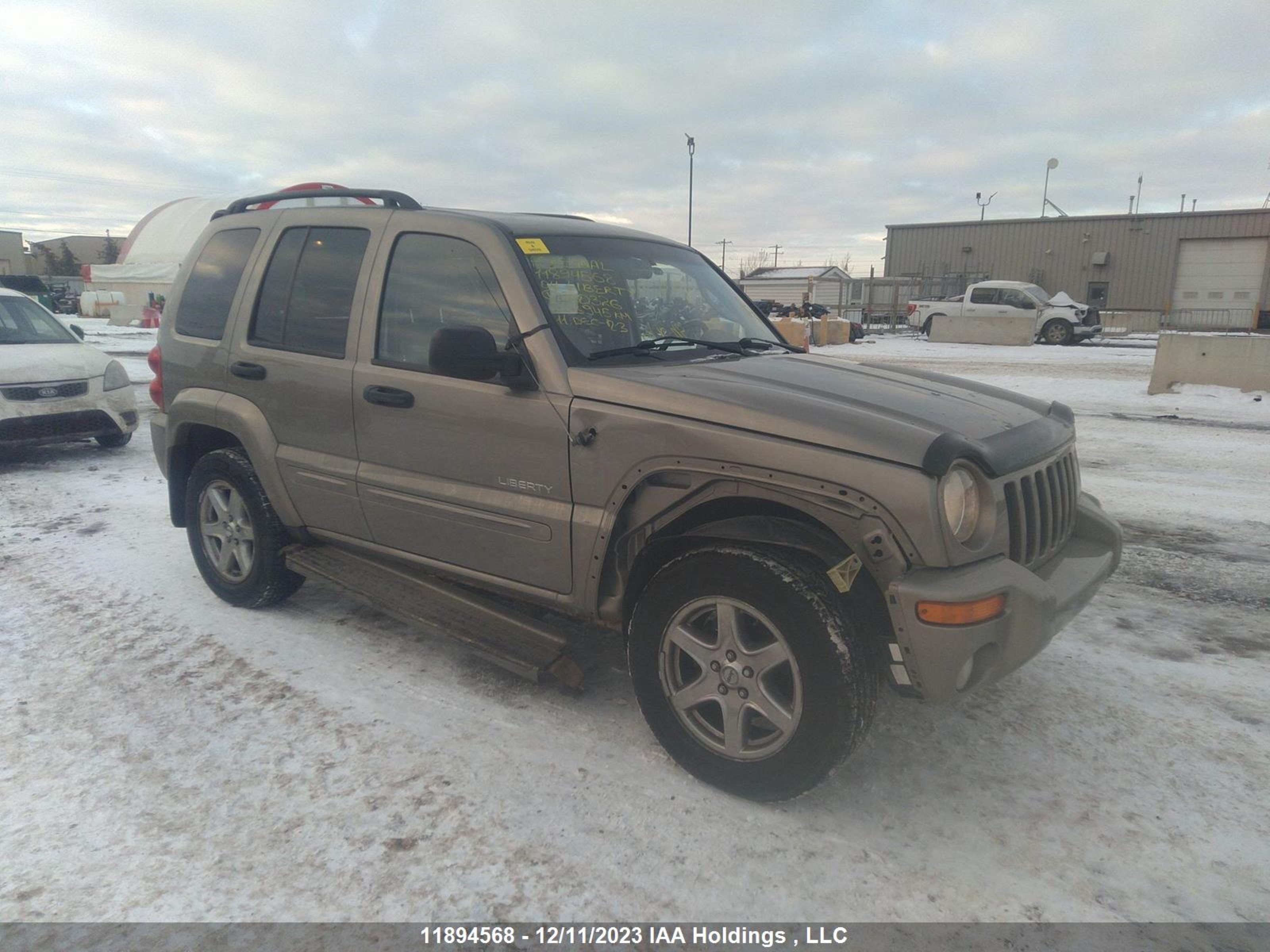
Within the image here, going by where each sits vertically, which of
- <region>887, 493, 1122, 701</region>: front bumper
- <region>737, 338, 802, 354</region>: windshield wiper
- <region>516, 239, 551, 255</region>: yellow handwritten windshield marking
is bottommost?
<region>887, 493, 1122, 701</region>: front bumper

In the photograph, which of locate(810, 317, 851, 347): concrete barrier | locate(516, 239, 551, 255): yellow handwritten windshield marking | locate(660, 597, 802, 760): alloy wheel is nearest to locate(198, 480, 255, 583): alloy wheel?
locate(516, 239, 551, 255): yellow handwritten windshield marking

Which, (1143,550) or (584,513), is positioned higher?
(584,513)

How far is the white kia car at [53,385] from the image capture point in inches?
294

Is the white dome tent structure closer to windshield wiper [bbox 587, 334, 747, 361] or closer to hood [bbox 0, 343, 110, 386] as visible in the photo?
hood [bbox 0, 343, 110, 386]

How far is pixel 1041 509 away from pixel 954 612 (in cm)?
83

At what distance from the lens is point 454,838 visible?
8.52ft

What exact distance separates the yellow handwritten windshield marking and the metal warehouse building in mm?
41401

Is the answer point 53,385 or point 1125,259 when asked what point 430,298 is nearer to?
point 53,385

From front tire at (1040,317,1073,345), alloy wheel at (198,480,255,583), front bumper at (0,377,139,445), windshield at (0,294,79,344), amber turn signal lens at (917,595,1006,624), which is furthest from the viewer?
front tire at (1040,317,1073,345)

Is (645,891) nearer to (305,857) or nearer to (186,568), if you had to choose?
(305,857)

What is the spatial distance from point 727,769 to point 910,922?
0.72 m

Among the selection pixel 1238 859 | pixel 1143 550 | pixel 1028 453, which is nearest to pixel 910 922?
pixel 1238 859

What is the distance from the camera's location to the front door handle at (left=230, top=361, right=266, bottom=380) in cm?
401

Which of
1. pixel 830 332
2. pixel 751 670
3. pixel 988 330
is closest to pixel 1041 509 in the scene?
pixel 751 670
